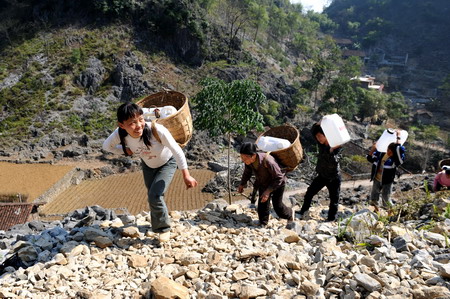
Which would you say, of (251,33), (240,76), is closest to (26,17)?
(240,76)

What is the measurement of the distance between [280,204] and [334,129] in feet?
3.74

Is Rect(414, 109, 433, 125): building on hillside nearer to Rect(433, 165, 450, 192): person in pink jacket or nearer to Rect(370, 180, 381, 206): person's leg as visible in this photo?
Rect(433, 165, 450, 192): person in pink jacket

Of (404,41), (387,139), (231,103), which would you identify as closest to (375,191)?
(387,139)

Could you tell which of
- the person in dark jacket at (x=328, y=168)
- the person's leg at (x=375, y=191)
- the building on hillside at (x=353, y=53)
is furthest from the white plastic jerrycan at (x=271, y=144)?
the building on hillside at (x=353, y=53)

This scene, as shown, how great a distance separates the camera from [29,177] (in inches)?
587

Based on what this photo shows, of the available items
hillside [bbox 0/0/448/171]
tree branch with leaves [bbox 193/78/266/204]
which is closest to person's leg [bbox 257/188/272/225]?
tree branch with leaves [bbox 193/78/266/204]

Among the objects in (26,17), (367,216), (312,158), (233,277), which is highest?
(26,17)

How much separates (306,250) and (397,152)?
2755 mm

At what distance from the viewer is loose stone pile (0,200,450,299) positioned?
2.24 meters

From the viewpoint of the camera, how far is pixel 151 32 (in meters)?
28.2

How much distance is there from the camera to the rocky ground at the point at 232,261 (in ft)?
7.37

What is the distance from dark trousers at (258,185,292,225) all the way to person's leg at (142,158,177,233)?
1166 millimetres

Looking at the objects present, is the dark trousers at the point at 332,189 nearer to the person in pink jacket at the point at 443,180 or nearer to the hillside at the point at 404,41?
the person in pink jacket at the point at 443,180

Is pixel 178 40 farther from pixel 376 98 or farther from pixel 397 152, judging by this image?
pixel 397 152
